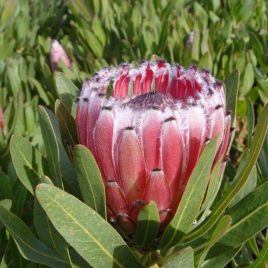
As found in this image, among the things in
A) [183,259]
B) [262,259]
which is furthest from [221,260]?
[183,259]

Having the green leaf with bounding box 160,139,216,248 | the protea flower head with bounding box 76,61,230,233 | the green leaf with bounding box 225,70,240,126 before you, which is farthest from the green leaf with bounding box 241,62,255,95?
the green leaf with bounding box 160,139,216,248

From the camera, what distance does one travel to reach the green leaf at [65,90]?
4.19 ft

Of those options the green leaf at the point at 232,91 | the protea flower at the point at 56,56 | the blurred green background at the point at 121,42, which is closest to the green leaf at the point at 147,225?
the green leaf at the point at 232,91

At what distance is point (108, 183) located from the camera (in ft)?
3.29

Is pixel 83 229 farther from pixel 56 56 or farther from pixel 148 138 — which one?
pixel 56 56

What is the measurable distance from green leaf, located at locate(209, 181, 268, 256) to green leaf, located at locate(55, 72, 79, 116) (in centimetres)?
41

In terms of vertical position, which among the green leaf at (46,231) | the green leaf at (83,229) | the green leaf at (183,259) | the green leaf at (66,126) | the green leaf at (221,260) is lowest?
the green leaf at (221,260)

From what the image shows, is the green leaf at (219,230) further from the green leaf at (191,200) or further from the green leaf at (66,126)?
the green leaf at (66,126)

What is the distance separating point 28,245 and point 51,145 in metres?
0.20

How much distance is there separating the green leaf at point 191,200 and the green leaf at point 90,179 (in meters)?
0.12

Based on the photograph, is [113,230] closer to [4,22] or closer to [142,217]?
[142,217]

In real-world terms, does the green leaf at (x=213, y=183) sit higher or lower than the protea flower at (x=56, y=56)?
higher

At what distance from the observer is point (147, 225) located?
1023mm

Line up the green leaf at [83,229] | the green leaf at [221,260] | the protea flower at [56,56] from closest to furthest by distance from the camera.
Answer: the green leaf at [83,229] < the green leaf at [221,260] < the protea flower at [56,56]
